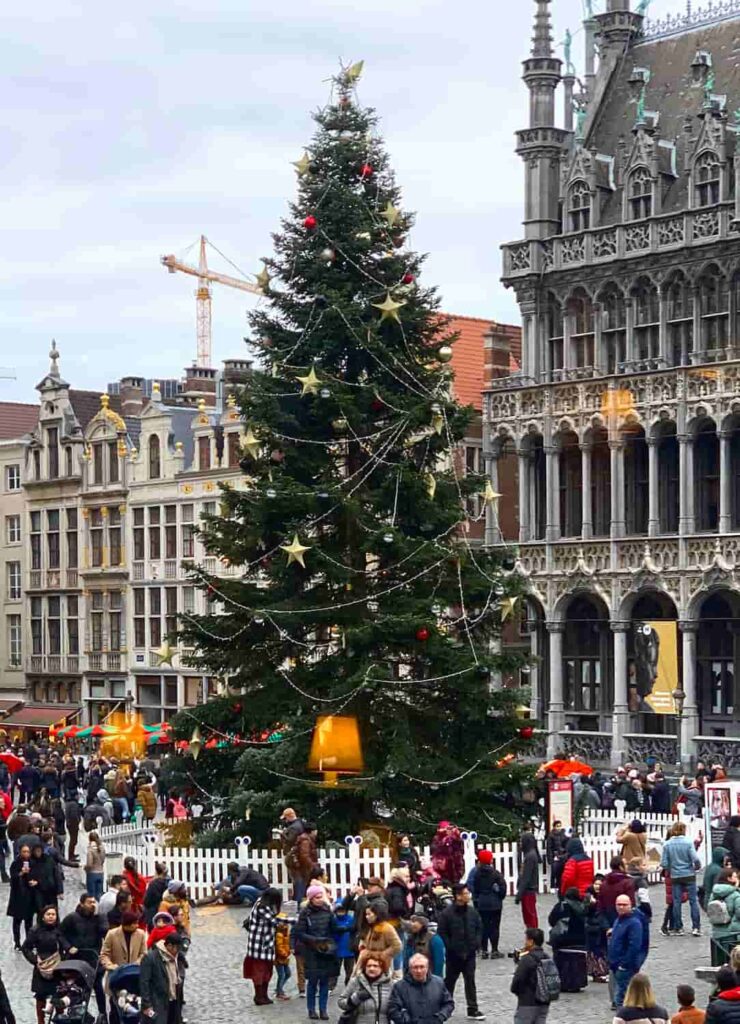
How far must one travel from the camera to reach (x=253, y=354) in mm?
32594

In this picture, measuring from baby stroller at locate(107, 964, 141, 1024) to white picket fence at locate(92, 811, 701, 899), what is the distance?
9278 millimetres

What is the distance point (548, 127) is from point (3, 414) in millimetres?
36399

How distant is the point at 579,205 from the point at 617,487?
8.74 metres

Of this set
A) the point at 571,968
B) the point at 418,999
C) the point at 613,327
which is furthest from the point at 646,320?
the point at 418,999

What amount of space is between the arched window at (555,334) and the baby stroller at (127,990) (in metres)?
40.6

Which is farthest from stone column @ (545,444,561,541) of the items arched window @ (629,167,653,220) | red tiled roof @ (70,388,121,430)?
red tiled roof @ (70,388,121,430)

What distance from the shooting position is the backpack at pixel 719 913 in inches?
848

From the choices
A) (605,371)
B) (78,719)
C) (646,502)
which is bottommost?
(78,719)

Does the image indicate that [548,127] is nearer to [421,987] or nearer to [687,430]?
[687,430]

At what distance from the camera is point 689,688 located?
52938 mm

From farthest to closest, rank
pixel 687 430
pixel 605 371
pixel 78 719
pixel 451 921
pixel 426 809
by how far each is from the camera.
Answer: pixel 78 719 < pixel 605 371 < pixel 687 430 < pixel 426 809 < pixel 451 921

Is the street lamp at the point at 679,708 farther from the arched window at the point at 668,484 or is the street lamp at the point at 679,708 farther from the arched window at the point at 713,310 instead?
the arched window at the point at 713,310

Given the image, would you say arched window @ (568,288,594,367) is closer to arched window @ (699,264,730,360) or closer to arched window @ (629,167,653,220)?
arched window @ (629,167,653,220)

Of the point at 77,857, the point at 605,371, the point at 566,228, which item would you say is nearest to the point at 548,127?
the point at 566,228
